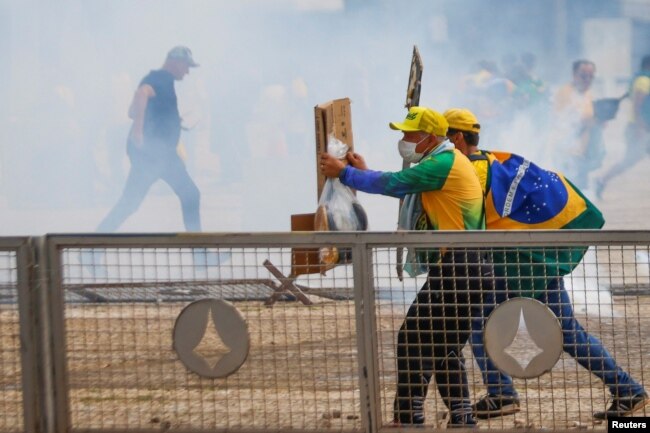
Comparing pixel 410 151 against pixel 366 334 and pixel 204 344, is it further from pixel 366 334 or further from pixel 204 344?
pixel 204 344

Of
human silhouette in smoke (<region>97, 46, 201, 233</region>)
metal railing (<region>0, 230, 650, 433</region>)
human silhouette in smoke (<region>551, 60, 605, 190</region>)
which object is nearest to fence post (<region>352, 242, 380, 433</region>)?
metal railing (<region>0, 230, 650, 433</region>)

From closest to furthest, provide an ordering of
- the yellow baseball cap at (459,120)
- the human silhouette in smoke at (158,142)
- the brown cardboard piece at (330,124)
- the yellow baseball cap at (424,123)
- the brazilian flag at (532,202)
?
the yellow baseball cap at (424,123) < the brazilian flag at (532,202) < the yellow baseball cap at (459,120) < the brown cardboard piece at (330,124) < the human silhouette in smoke at (158,142)

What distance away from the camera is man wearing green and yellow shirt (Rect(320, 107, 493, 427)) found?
15.1 feet

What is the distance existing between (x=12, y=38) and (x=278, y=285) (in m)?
6.73

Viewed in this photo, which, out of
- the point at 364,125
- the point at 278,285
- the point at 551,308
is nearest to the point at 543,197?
the point at 551,308

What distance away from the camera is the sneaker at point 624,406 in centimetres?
471

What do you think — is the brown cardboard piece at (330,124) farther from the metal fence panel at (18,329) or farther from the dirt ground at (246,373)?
the metal fence panel at (18,329)

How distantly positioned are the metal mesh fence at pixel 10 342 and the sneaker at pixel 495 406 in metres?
1.53

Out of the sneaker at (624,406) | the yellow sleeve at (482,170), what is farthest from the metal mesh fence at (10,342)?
the sneaker at (624,406)

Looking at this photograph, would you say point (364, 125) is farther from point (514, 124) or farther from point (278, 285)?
point (278, 285)

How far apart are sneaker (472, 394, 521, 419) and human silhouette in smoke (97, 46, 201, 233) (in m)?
6.00

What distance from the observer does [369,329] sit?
15.2 feet

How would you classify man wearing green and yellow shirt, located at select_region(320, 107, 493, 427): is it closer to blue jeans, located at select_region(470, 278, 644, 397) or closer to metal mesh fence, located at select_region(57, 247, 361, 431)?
blue jeans, located at select_region(470, 278, 644, 397)

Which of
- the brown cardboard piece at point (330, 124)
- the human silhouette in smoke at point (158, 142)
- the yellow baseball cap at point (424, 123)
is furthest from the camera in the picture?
the human silhouette in smoke at point (158, 142)
